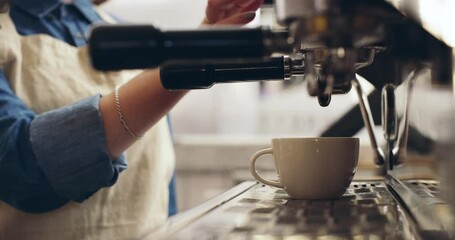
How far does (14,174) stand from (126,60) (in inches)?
15.1

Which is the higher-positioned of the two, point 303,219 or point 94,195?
point 303,219

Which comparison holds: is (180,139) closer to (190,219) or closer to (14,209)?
(14,209)

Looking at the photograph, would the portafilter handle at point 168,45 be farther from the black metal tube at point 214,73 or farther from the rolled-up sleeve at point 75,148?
the rolled-up sleeve at point 75,148

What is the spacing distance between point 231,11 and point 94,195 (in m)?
0.40

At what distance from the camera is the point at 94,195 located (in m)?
0.82

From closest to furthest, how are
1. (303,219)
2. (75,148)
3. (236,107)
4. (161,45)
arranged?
1. (161,45)
2. (303,219)
3. (75,148)
4. (236,107)

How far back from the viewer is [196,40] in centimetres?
35

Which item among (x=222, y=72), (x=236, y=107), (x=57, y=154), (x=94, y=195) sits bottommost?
(x=236, y=107)

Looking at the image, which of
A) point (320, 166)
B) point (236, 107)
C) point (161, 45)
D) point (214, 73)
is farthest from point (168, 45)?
point (236, 107)

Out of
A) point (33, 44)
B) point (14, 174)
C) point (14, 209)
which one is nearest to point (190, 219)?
point (14, 174)

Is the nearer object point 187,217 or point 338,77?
point 338,77

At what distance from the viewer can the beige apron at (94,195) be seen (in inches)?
30.8

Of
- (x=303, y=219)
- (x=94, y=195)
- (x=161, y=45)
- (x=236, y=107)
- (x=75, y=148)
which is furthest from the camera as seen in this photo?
(x=236, y=107)

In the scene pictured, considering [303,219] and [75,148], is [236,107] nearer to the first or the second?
[75,148]
